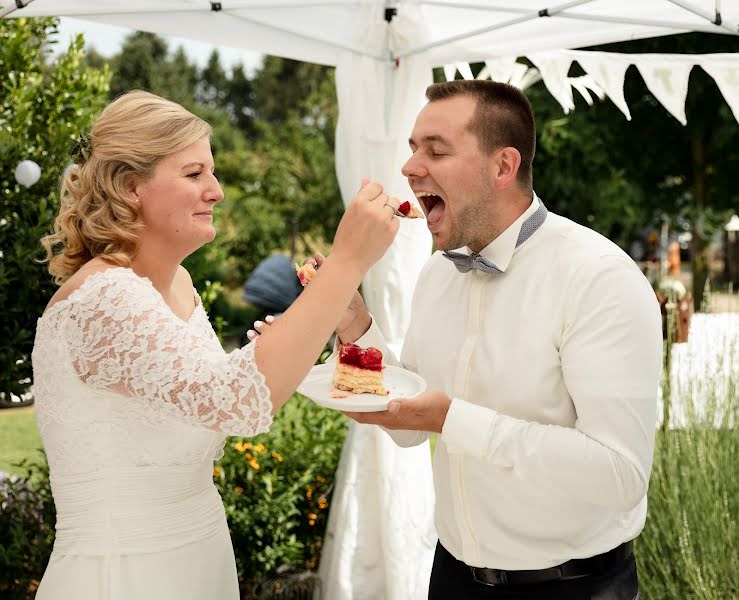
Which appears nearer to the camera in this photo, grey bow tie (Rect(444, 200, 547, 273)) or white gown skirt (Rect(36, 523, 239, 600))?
white gown skirt (Rect(36, 523, 239, 600))

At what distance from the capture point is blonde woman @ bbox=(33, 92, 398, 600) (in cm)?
191

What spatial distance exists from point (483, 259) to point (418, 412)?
484mm

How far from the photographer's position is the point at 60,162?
470cm

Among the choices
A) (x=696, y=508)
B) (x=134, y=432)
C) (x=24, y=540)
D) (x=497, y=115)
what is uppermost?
(x=497, y=115)

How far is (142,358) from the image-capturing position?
6.31 ft

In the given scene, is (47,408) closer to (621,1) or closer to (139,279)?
(139,279)

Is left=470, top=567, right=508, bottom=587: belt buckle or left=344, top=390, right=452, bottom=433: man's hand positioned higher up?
left=344, top=390, right=452, bottom=433: man's hand

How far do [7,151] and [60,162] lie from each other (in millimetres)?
318

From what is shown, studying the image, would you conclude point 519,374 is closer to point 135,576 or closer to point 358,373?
point 358,373

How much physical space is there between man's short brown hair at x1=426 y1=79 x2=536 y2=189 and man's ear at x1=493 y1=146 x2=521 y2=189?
18 mm

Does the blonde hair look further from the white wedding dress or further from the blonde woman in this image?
the white wedding dress

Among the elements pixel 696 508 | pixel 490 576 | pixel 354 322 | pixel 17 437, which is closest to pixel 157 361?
pixel 354 322

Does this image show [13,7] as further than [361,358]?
Yes

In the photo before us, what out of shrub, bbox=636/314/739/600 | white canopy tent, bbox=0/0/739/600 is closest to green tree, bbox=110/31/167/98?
white canopy tent, bbox=0/0/739/600
